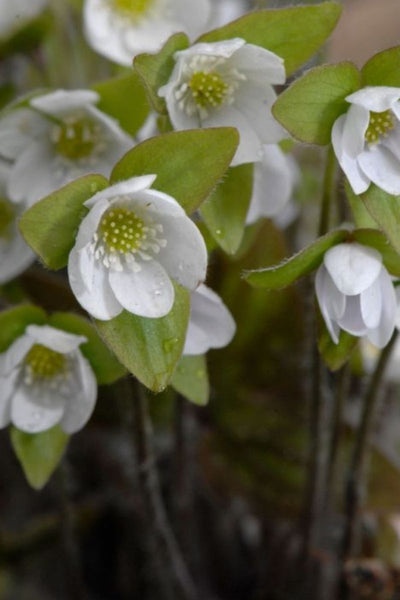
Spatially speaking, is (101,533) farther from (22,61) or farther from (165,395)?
(22,61)

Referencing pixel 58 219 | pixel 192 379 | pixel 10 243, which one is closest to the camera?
pixel 58 219

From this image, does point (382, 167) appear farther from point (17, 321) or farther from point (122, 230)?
point (17, 321)

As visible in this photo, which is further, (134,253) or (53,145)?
(53,145)

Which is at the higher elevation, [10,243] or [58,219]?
[58,219]

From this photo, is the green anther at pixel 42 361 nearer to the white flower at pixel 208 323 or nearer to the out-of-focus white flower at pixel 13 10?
the white flower at pixel 208 323

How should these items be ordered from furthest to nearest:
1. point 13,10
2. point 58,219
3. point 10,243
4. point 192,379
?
1. point 13,10
2. point 10,243
3. point 192,379
4. point 58,219

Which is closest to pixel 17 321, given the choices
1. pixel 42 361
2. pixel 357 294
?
pixel 42 361

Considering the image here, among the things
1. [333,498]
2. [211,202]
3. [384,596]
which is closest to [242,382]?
[333,498]
